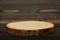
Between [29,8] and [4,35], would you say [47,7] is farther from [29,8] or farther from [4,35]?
[4,35]

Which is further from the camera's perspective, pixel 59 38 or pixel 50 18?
pixel 50 18

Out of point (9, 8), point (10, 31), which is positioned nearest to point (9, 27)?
point (10, 31)

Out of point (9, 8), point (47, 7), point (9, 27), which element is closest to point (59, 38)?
point (47, 7)

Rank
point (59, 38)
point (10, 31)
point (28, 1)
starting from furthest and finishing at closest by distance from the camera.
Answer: point (28, 1)
point (59, 38)
point (10, 31)

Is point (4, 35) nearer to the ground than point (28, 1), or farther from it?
nearer to the ground

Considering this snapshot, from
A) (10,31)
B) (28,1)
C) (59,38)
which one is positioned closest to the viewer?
(10,31)

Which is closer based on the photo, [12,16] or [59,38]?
[59,38]

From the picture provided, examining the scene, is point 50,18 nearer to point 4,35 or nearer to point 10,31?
point 4,35

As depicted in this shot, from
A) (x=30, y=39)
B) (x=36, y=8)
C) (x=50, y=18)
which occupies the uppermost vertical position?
(x=36, y=8)

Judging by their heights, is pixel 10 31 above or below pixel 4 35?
above
